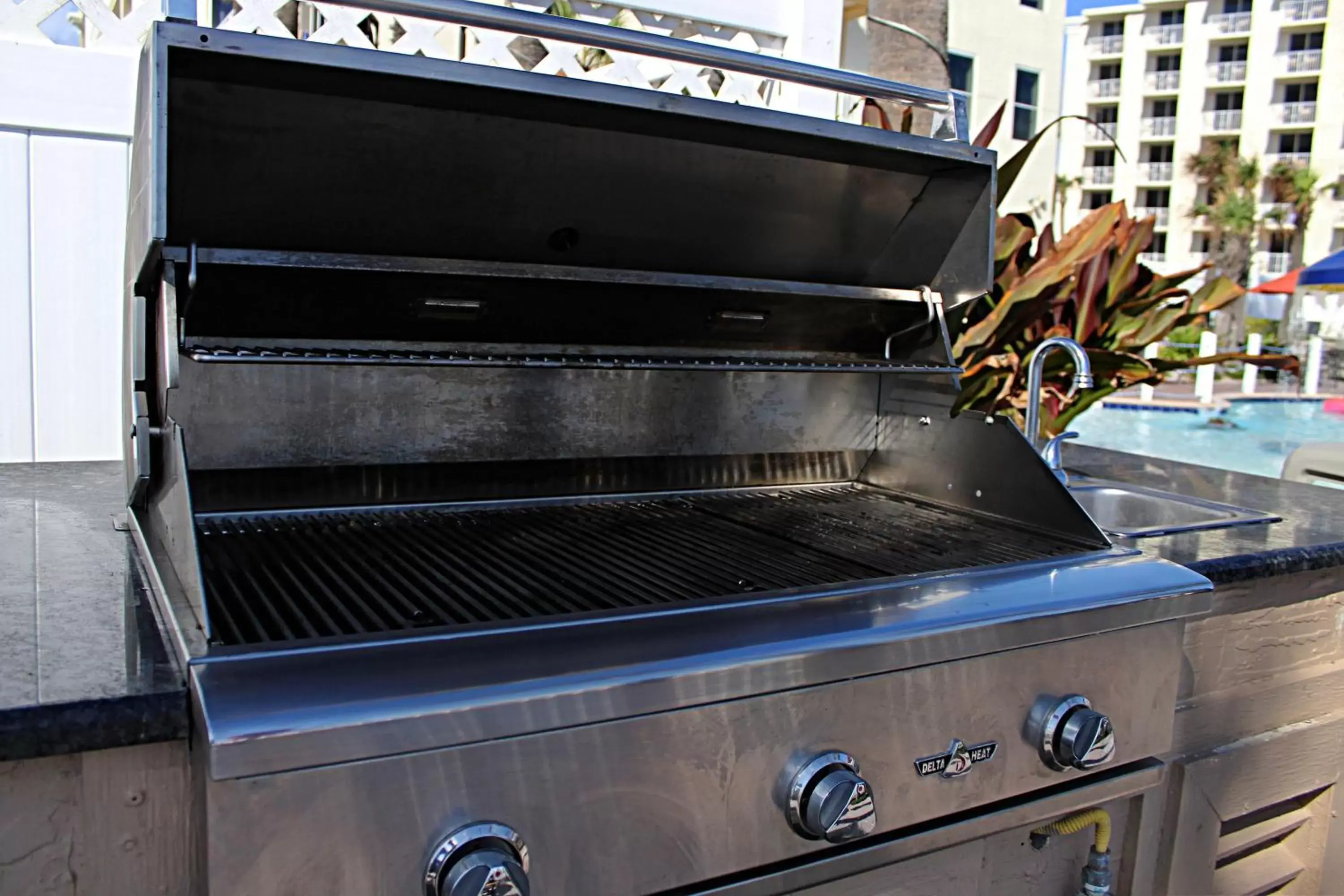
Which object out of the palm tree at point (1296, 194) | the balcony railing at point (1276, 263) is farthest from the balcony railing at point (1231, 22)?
the balcony railing at point (1276, 263)

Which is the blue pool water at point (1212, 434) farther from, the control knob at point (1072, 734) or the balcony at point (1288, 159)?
the balcony at point (1288, 159)

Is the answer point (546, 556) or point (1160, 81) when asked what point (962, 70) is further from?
point (1160, 81)

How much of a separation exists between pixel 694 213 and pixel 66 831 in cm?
128

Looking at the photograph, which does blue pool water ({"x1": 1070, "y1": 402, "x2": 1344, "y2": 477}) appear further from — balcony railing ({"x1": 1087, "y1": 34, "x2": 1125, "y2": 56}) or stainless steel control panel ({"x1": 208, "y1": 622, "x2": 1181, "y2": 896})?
balcony railing ({"x1": 1087, "y1": 34, "x2": 1125, "y2": 56})

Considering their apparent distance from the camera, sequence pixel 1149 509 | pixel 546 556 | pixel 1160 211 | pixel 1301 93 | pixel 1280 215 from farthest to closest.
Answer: pixel 1160 211
pixel 1301 93
pixel 1280 215
pixel 1149 509
pixel 546 556

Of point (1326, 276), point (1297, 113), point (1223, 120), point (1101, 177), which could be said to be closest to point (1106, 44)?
point (1223, 120)

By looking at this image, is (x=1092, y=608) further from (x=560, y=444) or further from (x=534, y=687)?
(x=560, y=444)

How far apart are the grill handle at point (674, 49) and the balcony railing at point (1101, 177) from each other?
33853mm

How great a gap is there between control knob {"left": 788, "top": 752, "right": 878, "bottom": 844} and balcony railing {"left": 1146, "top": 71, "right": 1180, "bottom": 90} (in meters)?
37.2

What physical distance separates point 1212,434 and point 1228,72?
2697 centimetres

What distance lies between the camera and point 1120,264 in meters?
3.01

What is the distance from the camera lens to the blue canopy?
592 cm

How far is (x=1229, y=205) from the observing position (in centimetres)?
2984

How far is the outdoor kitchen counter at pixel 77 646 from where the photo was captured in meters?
0.90
